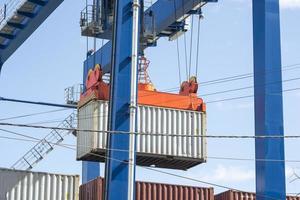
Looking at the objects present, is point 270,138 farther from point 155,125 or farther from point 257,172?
point 155,125

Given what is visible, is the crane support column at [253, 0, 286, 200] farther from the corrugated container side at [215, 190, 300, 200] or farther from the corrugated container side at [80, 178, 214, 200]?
the corrugated container side at [80, 178, 214, 200]

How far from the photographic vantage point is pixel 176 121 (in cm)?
2523

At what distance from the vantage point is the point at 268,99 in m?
22.2

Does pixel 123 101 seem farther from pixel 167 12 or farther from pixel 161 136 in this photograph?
pixel 167 12

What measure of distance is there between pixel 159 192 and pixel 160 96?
3.10 meters

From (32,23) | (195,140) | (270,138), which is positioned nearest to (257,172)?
(270,138)

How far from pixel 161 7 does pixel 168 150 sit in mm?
6474

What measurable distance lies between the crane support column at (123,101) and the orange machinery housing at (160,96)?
2.24m

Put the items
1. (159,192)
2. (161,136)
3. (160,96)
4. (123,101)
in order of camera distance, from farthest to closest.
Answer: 1. (160,96)
2. (161,136)
3. (159,192)
4. (123,101)

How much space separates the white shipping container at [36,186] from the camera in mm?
22906

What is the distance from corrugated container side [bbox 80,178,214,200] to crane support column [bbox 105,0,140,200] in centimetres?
249

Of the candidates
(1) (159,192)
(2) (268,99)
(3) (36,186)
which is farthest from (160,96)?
(3) (36,186)

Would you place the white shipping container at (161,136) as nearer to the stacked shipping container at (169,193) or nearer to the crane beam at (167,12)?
the stacked shipping container at (169,193)

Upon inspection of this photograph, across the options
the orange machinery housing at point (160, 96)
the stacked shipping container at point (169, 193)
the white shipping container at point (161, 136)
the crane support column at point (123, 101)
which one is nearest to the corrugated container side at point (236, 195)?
the stacked shipping container at point (169, 193)
